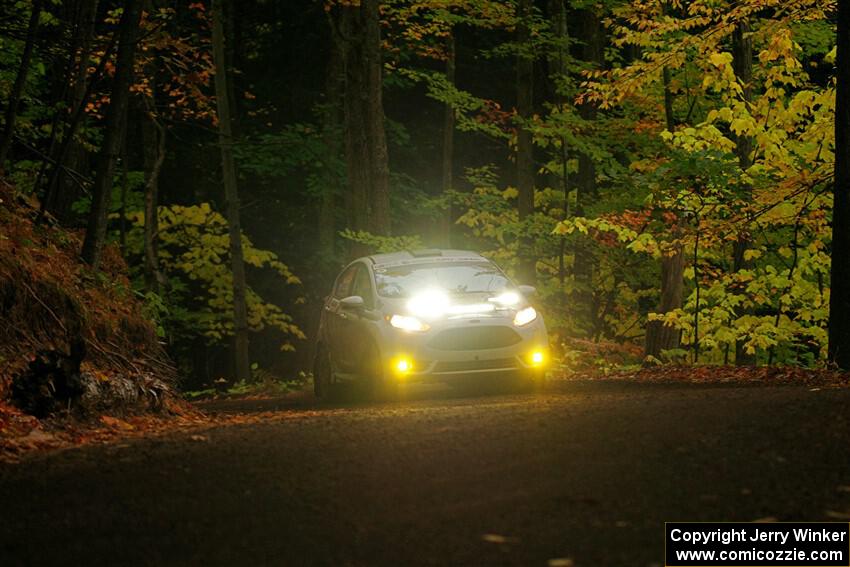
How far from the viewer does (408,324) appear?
13.6 metres

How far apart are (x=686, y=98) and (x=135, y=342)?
1403 centimetres

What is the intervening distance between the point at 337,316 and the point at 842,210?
257 inches

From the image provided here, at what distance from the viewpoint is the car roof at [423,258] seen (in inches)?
595

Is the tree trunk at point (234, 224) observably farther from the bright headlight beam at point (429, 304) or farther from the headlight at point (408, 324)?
the headlight at point (408, 324)

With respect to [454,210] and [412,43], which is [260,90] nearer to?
[412,43]

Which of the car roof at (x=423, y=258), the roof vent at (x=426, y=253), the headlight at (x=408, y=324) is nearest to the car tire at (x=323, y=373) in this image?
the car roof at (x=423, y=258)

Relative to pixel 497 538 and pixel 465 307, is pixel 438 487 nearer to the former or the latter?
pixel 497 538

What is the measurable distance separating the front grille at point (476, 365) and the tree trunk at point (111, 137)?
15.2ft

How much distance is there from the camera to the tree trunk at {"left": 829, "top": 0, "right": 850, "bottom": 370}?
13328mm

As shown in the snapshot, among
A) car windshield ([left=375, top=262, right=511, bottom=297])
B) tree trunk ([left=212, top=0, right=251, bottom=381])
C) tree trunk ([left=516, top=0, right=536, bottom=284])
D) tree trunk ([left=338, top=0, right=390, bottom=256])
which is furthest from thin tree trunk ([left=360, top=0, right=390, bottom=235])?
car windshield ([left=375, top=262, right=511, bottom=297])

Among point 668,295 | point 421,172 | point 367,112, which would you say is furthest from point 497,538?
point 421,172

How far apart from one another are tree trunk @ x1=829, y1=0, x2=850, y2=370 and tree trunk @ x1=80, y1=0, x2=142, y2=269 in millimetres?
8550

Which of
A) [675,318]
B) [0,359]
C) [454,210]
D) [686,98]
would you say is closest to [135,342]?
[0,359]

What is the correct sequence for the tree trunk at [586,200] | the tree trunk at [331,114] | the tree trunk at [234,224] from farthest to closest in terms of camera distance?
the tree trunk at [331,114]
the tree trunk at [586,200]
the tree trunk at [234,224]
